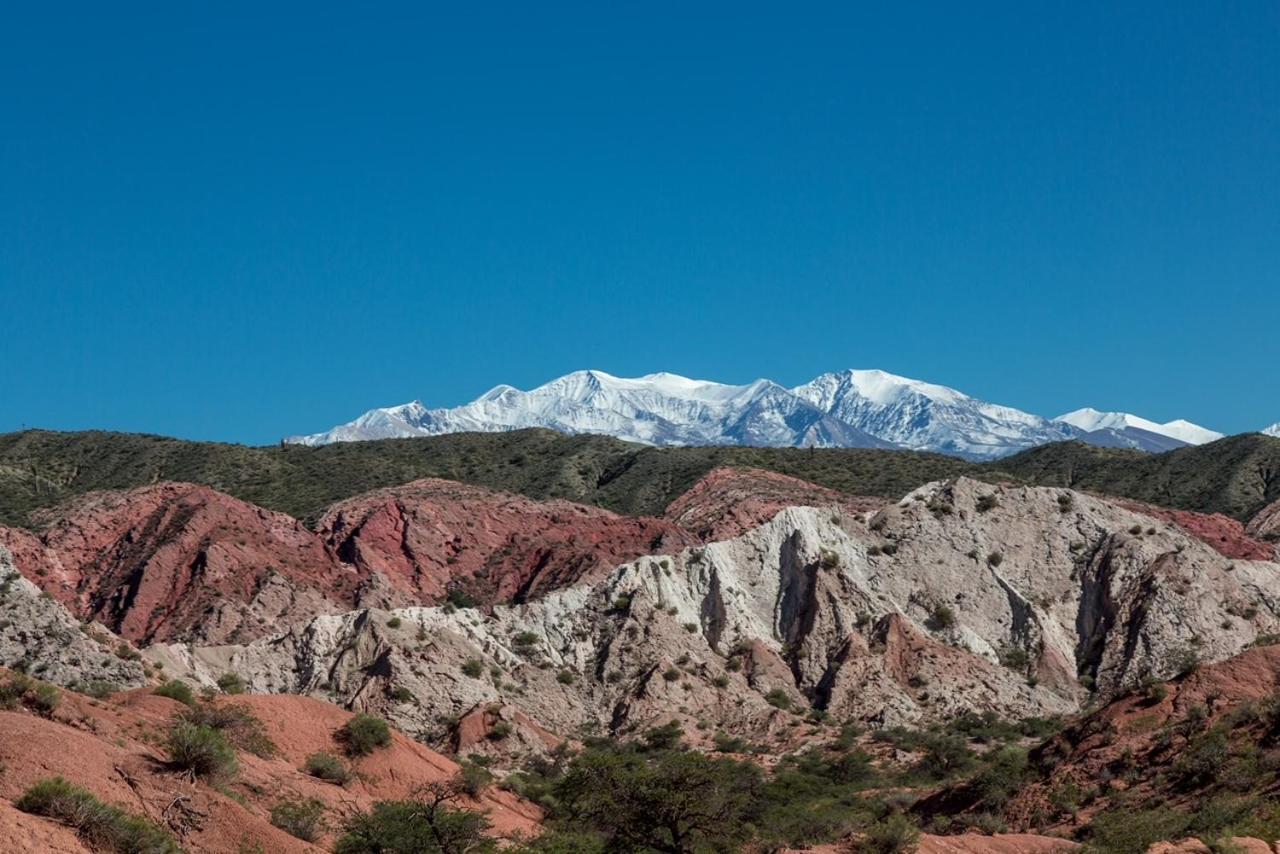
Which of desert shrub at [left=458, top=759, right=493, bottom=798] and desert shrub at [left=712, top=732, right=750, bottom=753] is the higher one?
desert shrub at [left=712, top=732, right=750, bottom=753]

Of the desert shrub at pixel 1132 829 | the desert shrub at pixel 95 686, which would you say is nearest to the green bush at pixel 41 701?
the desert shrub at pixel 95 686

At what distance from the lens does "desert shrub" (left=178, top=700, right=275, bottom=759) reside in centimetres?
3112

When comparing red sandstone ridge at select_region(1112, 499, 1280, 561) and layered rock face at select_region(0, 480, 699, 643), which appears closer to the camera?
layered rock face at select_region(0, 480, 699, 643)

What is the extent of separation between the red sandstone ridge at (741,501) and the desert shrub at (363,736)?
126 ft

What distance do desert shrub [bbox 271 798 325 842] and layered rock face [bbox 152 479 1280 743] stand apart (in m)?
27.1

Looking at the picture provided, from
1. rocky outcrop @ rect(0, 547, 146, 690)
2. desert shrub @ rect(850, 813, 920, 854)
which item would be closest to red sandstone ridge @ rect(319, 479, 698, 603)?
rocky outcrop @ rect(0, 547, 146, 690)

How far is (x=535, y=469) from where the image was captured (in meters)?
106

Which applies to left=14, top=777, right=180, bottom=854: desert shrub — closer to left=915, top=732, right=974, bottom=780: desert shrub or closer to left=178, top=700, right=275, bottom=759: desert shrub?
left=178, top=700, right=275, bottom=759: desert shrub

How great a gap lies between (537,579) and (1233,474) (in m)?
55.9

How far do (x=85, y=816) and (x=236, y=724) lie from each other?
10.8 metres

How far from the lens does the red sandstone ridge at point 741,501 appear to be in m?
74.0

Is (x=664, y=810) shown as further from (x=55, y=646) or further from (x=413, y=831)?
(x=55, y=646)

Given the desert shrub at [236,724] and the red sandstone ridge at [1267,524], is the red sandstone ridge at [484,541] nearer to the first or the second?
the red sandstone ridge at [1267,524]

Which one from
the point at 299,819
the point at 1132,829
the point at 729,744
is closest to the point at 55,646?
the point at 729,744
